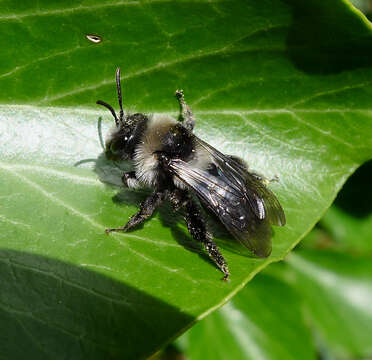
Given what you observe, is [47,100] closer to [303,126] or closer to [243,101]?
[243,101]

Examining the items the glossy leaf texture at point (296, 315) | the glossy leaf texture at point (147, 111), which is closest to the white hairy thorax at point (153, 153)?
the glossy leaf texture at point (147, 111)

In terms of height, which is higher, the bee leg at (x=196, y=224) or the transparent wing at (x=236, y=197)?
the transparent wing at (x=236, y=197)

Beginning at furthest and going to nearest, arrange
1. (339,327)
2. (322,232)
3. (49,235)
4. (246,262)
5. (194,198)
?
1. (322,232)
2. (339,327)
3. (194,198)
4. (246,262)
5. (49,235)

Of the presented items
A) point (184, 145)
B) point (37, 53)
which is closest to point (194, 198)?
point (184, 145)

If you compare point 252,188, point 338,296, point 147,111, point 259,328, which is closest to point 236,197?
point 252,188

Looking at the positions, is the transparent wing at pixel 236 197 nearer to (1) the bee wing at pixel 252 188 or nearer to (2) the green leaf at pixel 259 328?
(1) the bee wing at pixel 252 188

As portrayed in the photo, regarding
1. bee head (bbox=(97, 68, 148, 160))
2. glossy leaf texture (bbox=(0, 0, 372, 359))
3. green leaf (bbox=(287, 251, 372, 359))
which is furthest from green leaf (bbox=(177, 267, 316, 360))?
bee head (bbox=(97, 68, 148, 160))
